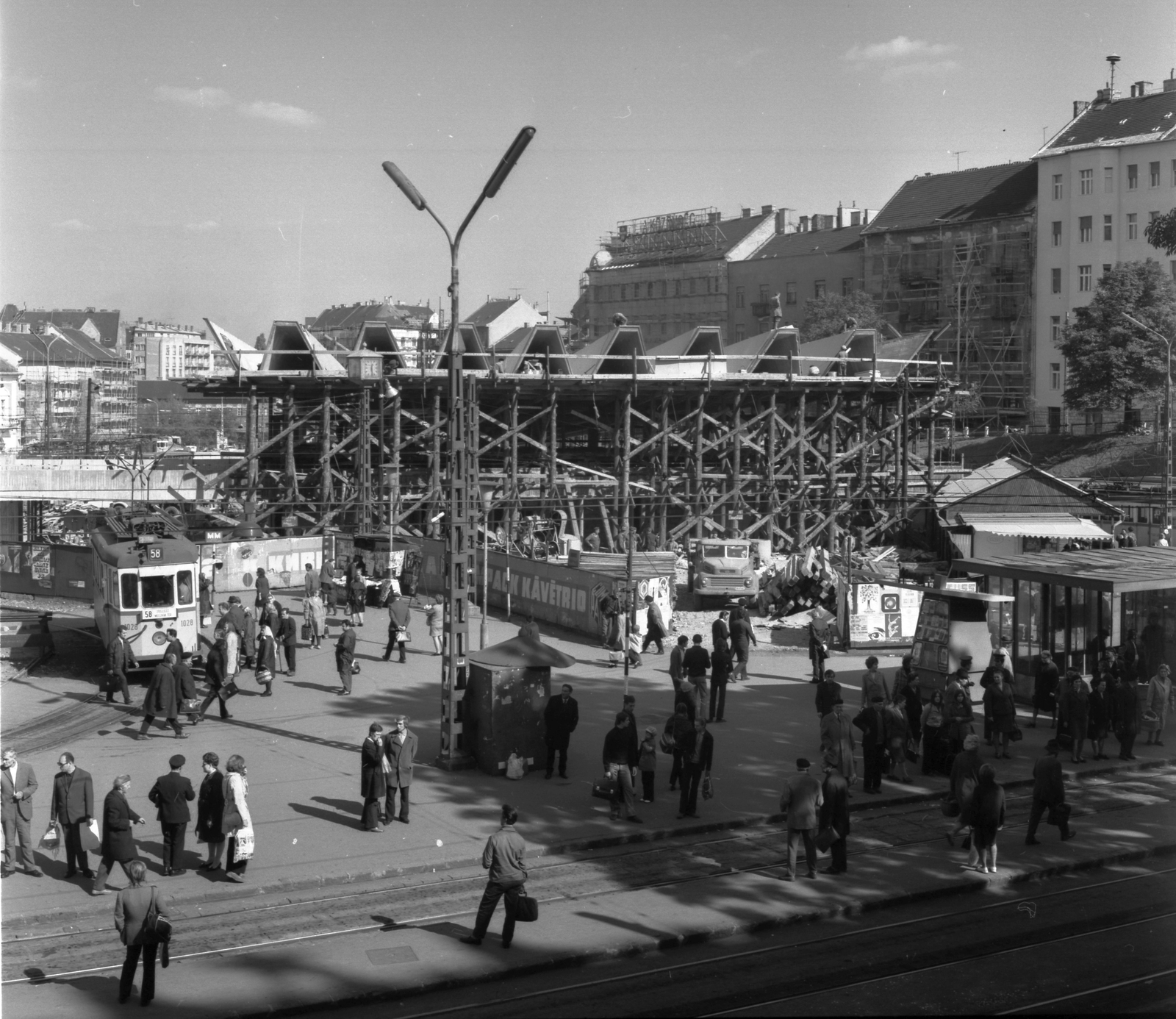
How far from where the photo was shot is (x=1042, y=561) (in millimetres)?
23359

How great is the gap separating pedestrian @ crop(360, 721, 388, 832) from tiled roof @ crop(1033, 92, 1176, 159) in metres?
62.0

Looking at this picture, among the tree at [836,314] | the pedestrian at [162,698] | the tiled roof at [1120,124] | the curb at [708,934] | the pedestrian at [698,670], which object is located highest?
the tiled roof at [1120,124]

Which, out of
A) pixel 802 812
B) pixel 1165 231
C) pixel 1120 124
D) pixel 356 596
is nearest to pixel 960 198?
pixel 1120 124

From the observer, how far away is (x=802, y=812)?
14.0 meters

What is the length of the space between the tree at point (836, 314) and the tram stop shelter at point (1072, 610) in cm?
5337

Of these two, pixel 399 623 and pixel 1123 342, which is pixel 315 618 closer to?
pixel 399 623

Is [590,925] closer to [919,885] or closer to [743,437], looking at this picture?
[919,885]

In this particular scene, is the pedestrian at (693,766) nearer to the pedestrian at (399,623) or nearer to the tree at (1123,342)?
the pedestrian at (399,623)

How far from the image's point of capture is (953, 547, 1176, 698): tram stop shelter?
22.2m

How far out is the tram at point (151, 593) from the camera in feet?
80.2

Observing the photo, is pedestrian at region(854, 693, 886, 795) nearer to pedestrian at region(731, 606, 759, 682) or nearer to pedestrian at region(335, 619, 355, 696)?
pedestrian at region(731, 606, 759, 682)

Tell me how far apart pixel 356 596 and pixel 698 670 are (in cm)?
1151

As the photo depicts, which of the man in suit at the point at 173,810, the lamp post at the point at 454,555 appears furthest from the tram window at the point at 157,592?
the man in suit at the point at 173,810

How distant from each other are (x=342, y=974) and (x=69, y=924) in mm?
3085
